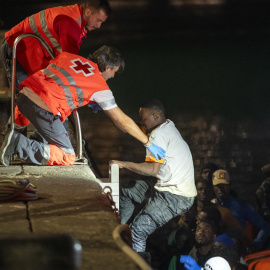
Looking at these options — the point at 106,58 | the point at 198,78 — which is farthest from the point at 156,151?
the point at 198,78

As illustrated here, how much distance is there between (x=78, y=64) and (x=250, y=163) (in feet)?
15.0

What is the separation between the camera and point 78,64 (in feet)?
15.1

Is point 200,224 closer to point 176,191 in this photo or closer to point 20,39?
point 176,191

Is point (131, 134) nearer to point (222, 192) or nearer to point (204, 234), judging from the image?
point (204, 234)

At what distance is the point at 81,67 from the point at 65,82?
7.2 inches

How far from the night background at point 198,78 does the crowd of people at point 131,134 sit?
192cm

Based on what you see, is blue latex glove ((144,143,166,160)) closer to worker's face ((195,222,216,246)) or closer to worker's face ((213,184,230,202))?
worker's face ((195,222,216,246))

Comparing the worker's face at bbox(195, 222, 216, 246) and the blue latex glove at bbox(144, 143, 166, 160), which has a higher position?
the blue latex glove at bbox(144, 143, 166, 160)

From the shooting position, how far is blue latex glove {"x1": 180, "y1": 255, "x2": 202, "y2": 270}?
5463mm

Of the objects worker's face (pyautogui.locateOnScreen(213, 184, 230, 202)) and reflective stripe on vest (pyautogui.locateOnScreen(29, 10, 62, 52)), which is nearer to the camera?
reflective stripe on vest (pyautogui.locateOnScreen(29, 10, 62, 52))

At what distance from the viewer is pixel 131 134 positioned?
481 centimetres

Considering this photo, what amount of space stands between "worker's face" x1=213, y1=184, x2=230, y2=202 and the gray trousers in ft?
3.81

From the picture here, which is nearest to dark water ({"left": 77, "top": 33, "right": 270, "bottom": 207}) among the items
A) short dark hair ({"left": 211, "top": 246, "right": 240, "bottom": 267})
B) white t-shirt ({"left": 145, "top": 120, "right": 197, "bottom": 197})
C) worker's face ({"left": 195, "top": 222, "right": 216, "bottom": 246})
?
worker's face ({"left": 195, "top": 222, "right": 216, "bottom": 246})

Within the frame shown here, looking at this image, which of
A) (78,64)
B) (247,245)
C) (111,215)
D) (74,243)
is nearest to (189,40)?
(247,245)
